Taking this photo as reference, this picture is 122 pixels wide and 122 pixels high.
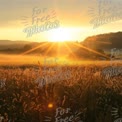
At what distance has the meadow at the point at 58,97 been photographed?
11633 mm

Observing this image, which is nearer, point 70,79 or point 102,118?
point 102,118

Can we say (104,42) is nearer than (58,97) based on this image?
No

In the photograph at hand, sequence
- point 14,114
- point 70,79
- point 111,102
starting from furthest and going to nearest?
point 70,79 → point 111,102 → point 14,114

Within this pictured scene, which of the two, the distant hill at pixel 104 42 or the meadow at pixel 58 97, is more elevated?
the distant hill at pixel 104 42

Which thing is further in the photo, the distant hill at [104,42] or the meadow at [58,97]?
the distant hill at [104,42]

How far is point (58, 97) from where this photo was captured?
495 inches

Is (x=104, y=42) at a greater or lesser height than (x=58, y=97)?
greater

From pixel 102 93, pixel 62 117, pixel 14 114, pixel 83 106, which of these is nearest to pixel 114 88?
pixel 102 93

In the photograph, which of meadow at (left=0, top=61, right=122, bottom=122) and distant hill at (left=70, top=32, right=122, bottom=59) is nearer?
meadow at (left=0, top=61, right=122, bottom=122)

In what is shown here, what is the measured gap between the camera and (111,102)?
43.7 feet

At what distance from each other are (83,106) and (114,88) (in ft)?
6.45

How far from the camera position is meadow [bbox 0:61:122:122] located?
11633mm

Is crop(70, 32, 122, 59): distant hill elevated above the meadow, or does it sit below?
above

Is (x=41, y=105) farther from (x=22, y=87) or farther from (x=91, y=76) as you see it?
(x=91, y=76)
